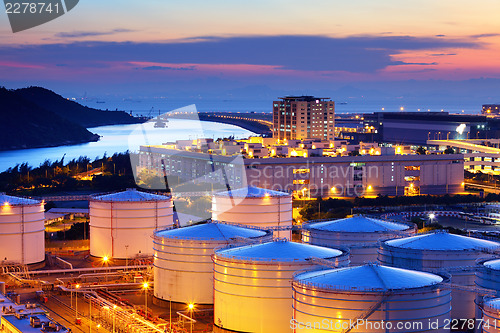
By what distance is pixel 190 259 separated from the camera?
19172 mm

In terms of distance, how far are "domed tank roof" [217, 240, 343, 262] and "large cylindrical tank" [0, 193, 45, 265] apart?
9358mm

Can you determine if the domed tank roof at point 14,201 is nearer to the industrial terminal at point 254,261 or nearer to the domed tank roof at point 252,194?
the industrial terminal at point 254,261

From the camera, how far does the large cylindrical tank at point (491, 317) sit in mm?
12289

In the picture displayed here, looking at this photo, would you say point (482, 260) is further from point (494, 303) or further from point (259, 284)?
point (259, 284)

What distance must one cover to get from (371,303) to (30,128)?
122140 millimetres

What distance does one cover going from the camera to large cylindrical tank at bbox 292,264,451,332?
42.1 ft

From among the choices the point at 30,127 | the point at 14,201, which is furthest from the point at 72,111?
the point at 14,201

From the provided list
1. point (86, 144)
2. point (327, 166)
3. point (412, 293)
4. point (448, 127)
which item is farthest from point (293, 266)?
point (86, 144)

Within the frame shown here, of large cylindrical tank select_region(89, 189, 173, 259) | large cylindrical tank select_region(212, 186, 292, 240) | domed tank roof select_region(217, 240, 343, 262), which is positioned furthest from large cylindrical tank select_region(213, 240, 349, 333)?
large cylindrical tank select_region(89, 189, 173, 259)

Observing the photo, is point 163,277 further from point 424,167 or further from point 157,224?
point 424,167

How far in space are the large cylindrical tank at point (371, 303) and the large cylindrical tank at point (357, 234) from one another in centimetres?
569

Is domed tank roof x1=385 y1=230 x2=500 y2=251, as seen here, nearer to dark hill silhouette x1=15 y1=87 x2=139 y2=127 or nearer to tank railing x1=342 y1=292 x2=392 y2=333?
tank railing x1=342 y1=292 x2=392 y2=333

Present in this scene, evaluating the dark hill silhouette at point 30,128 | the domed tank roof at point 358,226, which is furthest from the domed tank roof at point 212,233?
the dark hill silhouette at point 30,128

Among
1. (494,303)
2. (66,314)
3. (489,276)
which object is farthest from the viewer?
(66,314)
